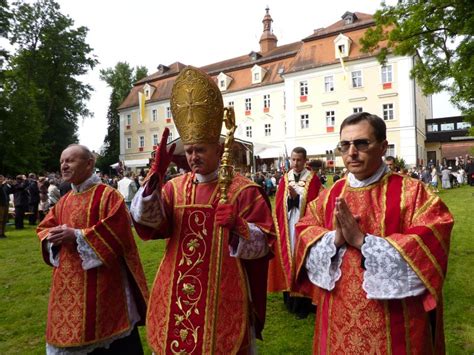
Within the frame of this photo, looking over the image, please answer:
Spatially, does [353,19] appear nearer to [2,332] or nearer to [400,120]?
[400,120]

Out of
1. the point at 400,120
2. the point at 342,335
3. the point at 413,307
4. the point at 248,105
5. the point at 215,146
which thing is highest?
the point at 248,105

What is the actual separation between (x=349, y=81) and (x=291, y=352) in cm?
3342

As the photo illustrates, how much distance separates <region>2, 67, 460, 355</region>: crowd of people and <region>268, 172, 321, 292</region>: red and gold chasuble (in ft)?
8.04

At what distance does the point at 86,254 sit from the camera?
3180mm

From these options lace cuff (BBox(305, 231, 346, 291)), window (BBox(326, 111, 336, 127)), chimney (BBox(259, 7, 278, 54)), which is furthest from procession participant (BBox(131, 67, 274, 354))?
chimney (BBox(259, 7, 278, 54))

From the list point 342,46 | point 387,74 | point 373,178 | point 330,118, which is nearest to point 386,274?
point 373,178

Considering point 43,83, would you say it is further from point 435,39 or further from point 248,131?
point 435,39

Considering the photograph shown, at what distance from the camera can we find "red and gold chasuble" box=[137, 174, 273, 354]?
259 cm

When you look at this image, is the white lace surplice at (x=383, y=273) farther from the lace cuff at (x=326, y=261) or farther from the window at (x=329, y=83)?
the window at (x=329, y=83)

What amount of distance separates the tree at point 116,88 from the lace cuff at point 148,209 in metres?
55.0

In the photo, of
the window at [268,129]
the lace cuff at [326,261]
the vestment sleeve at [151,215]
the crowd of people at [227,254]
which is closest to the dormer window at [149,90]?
the window at [268,129]

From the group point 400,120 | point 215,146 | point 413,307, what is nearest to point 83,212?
point 215,146

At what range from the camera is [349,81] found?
34844 millimetres

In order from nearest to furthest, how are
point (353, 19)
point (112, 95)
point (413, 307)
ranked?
point (413, 307) → point (353, 19) → point (112, 95)
